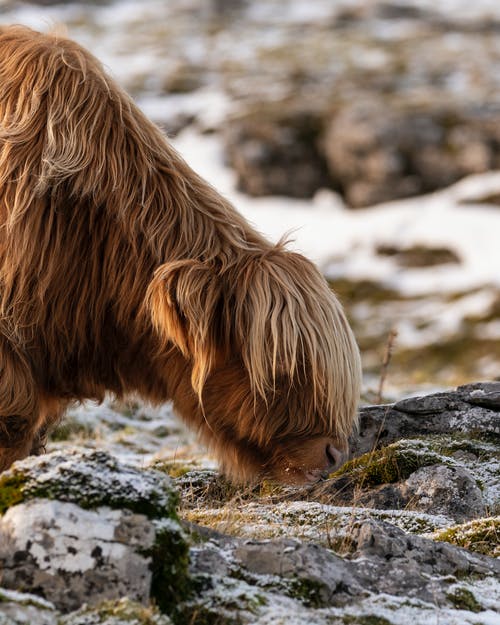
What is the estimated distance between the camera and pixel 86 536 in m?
3.38

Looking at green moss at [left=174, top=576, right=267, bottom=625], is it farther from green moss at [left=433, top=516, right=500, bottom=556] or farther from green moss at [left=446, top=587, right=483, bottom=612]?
green moss at [left=433, top=516, right=500, bottom=556]

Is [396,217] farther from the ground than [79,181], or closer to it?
closer to it

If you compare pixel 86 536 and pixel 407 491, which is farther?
pixel 407 491

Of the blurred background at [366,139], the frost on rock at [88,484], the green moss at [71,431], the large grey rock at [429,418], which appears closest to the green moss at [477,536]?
the large grey rock at [429,418]

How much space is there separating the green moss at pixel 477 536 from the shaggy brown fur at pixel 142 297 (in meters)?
0.73

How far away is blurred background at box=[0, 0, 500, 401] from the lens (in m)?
36.7

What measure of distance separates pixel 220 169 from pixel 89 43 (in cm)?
4275

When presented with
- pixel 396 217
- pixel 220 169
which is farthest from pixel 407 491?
pixel 220 169

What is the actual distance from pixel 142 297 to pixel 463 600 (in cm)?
218

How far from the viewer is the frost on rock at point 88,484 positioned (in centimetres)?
350

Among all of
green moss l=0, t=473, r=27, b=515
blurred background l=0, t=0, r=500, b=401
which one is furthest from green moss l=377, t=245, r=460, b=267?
green moss l=0, t=473, r=27, b=515

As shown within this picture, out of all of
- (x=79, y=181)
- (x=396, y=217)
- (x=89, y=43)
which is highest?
(x=89, y=43)

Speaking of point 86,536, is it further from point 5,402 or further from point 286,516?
point 286,516

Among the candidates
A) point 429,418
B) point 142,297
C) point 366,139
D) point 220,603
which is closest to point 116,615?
point 220,603
